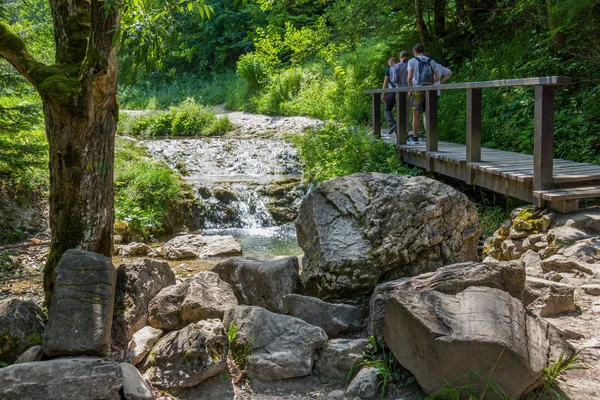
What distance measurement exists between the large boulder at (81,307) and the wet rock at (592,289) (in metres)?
3.95

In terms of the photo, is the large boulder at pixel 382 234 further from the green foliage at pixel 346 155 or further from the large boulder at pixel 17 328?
the green foliage at pixel 346 155

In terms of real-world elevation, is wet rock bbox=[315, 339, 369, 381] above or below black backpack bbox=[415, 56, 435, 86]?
below

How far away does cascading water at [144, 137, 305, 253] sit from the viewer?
1174cm

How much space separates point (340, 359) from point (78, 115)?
306cm

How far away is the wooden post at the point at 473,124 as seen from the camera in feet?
25.7

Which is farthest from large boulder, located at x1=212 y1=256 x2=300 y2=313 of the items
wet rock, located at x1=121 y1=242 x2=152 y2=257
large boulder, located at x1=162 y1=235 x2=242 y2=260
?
wet rock, located at x1=121 y1=242 x2=152 y2=257

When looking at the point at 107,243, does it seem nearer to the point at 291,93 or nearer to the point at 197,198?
the point at 197,198

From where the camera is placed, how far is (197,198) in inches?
475

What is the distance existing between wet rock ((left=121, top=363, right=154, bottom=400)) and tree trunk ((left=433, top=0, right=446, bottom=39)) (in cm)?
1397

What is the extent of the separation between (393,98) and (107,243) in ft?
29.4

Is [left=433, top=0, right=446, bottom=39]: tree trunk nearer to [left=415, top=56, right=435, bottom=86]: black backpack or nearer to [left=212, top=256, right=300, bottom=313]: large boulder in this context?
[left=415, top=56, right=435, bottom=86]: black backpack

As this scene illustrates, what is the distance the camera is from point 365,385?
388 centimetres

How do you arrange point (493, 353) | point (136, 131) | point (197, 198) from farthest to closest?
point (136, 131), point (197, 198), point (493, 353)

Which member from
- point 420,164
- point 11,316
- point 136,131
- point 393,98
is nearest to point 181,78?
point 136,131
